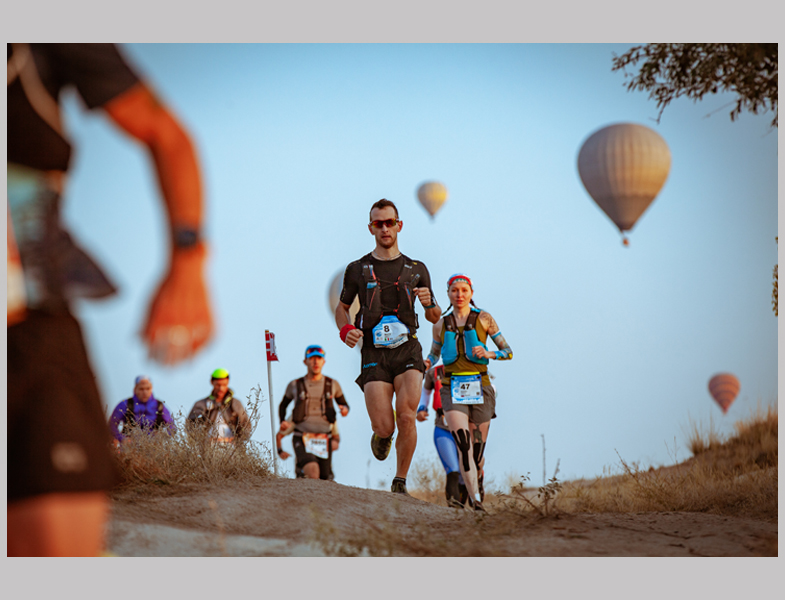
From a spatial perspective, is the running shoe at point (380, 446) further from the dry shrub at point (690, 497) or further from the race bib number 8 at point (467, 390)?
the dry shrub at point (690, 497)

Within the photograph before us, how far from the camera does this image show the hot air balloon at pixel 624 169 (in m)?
19.8

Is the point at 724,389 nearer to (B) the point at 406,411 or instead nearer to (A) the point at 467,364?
(A) the point at 467,364

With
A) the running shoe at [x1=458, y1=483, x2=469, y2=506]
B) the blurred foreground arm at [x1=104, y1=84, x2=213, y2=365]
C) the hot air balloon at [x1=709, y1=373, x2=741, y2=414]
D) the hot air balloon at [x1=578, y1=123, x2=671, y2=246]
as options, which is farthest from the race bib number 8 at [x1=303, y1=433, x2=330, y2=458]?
the hot air balloon at [x1=709, y1=373, x2=741, y2=414]

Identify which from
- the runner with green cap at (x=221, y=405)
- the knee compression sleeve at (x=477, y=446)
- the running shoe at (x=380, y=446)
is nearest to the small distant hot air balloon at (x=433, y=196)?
the runner with green cap at (x=221, y=405)

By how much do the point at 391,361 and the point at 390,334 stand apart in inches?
9.7

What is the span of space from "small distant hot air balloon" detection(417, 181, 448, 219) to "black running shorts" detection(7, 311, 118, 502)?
1116 inches

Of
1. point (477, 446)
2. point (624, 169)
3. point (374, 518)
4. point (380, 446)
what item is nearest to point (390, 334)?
point (380, 446)

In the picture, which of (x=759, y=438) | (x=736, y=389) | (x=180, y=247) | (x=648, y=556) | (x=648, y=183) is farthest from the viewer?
(x=736, y=389)

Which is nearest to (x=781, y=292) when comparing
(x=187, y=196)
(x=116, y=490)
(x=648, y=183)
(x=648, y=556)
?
(x=648, y=556)

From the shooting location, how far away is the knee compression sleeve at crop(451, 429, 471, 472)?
7.46 meters

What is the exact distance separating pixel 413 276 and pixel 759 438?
9.68 m

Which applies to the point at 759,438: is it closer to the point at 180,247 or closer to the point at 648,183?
the point at 648,183

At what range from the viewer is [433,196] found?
1219 inches

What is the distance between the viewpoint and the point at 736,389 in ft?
94.5
